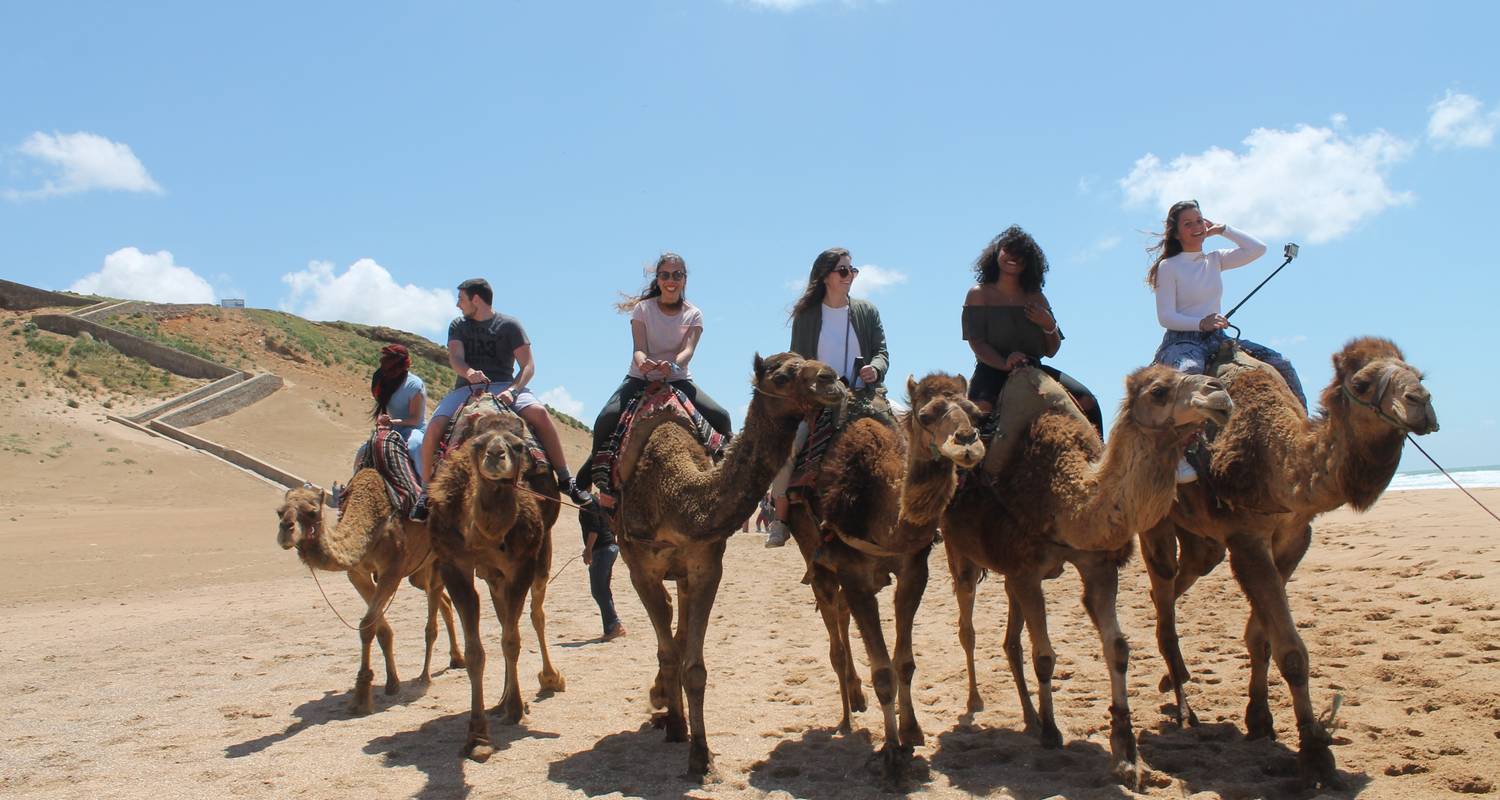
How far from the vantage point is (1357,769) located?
5.59 metres

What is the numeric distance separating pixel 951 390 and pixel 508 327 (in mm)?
4373

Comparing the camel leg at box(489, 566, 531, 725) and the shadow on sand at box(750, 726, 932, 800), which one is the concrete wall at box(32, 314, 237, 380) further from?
the shadow on sand at box(750, 726, 932, 800)

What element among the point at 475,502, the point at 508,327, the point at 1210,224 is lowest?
the point at 475,502

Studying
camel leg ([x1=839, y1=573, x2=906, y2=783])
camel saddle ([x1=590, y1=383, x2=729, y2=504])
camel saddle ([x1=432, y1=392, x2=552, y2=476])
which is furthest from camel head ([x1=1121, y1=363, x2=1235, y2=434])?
camel saddle ([x1=432, y1=392, x2=552, y2=476])

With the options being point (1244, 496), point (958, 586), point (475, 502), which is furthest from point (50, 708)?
point (1244, 496)

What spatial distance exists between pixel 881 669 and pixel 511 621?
9.59 ft

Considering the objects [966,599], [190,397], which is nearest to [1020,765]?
[966,599]

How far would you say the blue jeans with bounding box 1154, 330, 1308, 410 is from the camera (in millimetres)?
6746

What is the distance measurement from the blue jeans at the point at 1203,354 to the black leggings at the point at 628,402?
3080 mm

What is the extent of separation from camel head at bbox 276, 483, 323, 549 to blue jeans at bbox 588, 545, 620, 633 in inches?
→ 127

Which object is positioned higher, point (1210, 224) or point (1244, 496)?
point (1210, 224)

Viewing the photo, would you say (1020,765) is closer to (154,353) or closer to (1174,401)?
(1174,401)

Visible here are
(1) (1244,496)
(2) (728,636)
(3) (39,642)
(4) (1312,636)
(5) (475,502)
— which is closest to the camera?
(1) (1244,496)

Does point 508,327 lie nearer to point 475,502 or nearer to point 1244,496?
point 475,502
